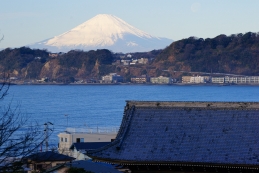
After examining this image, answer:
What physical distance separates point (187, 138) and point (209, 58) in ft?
521

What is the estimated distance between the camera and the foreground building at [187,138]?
13508 mm

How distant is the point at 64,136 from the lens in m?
34.8

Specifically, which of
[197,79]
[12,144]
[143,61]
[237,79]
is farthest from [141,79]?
[12,144]

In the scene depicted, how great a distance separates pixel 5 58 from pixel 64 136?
150m

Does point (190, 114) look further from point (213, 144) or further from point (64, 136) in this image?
point (64, 136)

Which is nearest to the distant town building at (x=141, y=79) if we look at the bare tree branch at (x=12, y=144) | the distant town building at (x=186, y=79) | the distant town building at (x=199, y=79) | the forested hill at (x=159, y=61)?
the forested hill at (x=159, y=61)

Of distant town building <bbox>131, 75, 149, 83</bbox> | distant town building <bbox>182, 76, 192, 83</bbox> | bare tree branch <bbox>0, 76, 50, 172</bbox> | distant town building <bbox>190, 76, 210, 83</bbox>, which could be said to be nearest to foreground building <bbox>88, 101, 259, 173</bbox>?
bare tree branch <bbox>0, 76, 50, 172</bbox>

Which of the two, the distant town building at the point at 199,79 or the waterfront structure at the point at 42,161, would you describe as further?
the distant town building at the point at 199,79

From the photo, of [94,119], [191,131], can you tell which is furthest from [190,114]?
[94,119]

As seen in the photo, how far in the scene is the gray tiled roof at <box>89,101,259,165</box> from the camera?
13.6 meters

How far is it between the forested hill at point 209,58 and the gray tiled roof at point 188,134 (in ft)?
511

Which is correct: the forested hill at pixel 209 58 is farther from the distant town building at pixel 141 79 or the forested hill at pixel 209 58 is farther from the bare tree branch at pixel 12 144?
the bare tree branch at pixel 12 144

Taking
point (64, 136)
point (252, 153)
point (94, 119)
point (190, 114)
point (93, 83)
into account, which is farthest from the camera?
point (93, 83)

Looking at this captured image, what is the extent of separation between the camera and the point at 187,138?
14039 millimetres
